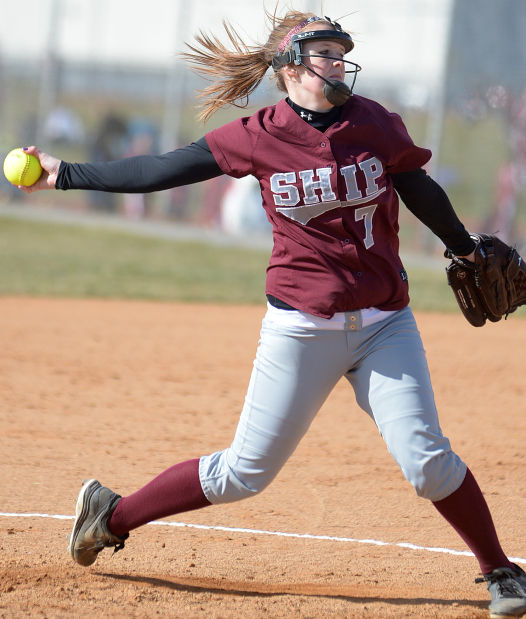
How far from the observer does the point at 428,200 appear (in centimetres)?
312

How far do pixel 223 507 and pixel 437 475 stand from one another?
161 cm

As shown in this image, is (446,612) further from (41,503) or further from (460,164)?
(460,164)

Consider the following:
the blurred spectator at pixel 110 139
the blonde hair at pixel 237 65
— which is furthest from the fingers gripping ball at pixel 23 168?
the blurred spectator at pixel 110 139

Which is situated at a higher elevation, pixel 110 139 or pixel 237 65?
pixel 237 65

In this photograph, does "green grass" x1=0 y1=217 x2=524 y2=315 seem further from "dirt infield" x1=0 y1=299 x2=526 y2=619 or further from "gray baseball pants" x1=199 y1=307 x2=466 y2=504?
"gray baseball pants" x1=199 y1=307 x2=466 y2=504

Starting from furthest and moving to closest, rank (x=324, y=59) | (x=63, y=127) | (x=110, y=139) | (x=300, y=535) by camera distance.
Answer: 1. (x=63, y=127)
2. (x=110, y=139)
3. (x=300, y=535)
4. (x=324, y=59)

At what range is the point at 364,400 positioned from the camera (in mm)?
3084

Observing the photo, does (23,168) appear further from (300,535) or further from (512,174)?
(512,174)

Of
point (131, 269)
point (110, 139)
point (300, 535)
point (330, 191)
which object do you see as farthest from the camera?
point (110, 139)

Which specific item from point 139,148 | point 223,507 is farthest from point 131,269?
point 223,507

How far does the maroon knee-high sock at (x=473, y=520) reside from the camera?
3.03 meters

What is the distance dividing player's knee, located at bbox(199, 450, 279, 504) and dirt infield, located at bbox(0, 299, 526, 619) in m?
0.38

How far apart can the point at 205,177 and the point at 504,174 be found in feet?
47.9

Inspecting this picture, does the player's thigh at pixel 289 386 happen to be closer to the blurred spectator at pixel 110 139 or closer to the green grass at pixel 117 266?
the green grass at pixel 117 266
